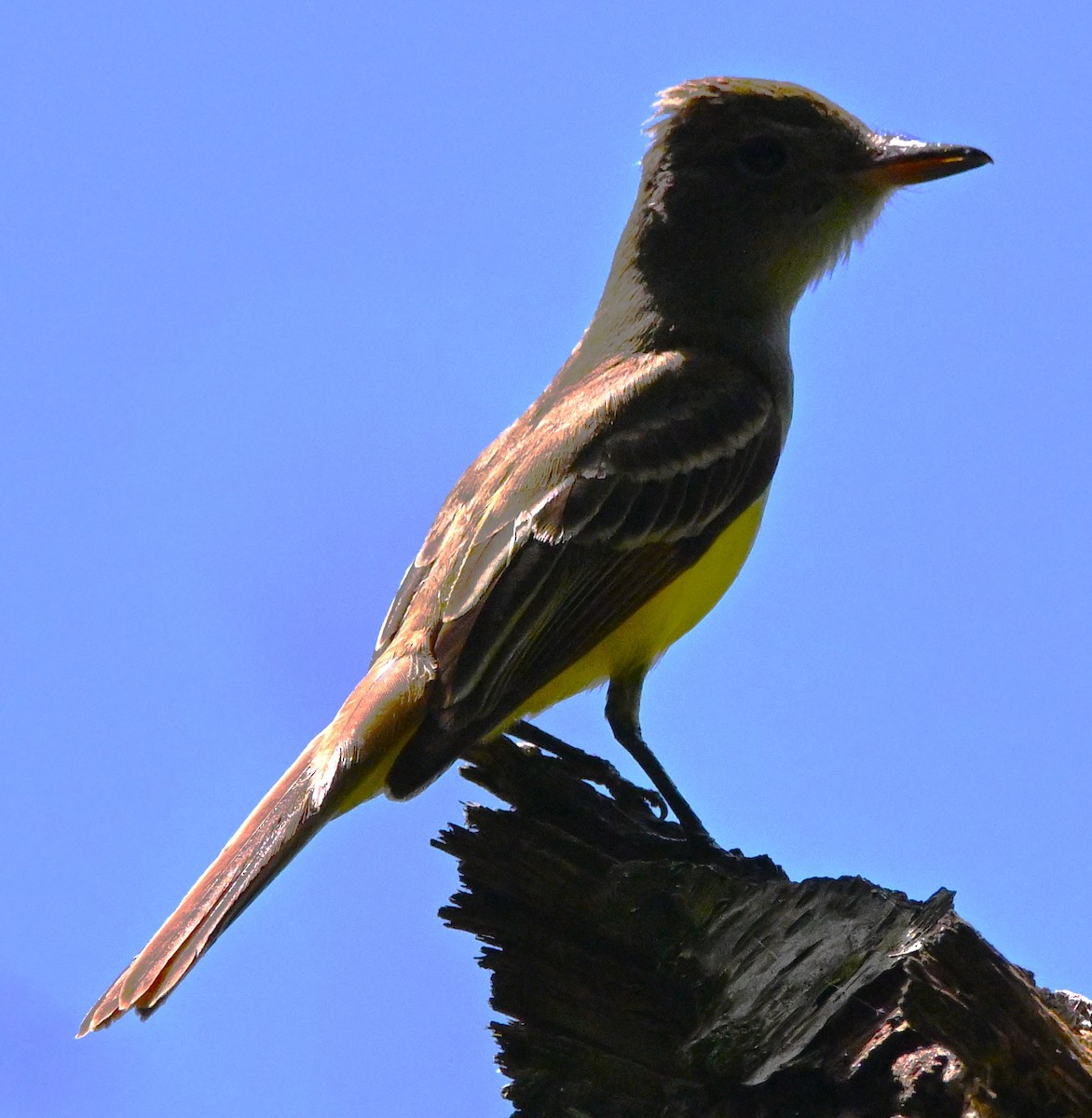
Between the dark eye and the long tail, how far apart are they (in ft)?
10.5

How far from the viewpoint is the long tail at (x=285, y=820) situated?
5.46m

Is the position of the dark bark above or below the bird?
below

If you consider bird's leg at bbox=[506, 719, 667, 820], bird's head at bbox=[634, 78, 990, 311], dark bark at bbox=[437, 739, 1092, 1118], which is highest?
bird's head at bbox=[634, 78, 990, 311]

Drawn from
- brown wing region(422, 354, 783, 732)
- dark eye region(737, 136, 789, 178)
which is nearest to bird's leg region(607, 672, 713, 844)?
brown wing region(422, 354, 783, 732)

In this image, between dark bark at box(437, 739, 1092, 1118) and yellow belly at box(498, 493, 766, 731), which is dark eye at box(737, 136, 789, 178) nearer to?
yellow belly at box(498, 493, 766, 731)

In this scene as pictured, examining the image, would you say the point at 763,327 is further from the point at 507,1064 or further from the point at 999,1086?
the point at 999,1086

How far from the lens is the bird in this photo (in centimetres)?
590

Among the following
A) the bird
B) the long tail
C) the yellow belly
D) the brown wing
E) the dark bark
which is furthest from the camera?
the yellow belly

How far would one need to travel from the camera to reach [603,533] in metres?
6.62

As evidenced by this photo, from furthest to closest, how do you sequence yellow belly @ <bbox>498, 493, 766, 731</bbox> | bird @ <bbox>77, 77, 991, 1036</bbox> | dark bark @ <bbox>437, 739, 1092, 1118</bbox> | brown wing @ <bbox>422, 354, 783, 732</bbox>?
yellow belly @ <bbox>498, 493, 766, 731</bbox> < brown wing @ <bbox>422, 354, 783, 732</bbox> < bird @ <bbox>77, 77, 991, 1036</bbox> < dark bark @ <bbox>437, 739, 1092, 1118</bbox>

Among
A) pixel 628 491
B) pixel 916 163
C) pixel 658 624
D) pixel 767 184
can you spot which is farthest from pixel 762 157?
pixel 658 624

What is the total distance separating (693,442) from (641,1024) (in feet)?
9.37

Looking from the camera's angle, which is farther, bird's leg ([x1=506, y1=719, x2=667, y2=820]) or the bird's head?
the bird's head

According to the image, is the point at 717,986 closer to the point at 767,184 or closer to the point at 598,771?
the point at 598,771
